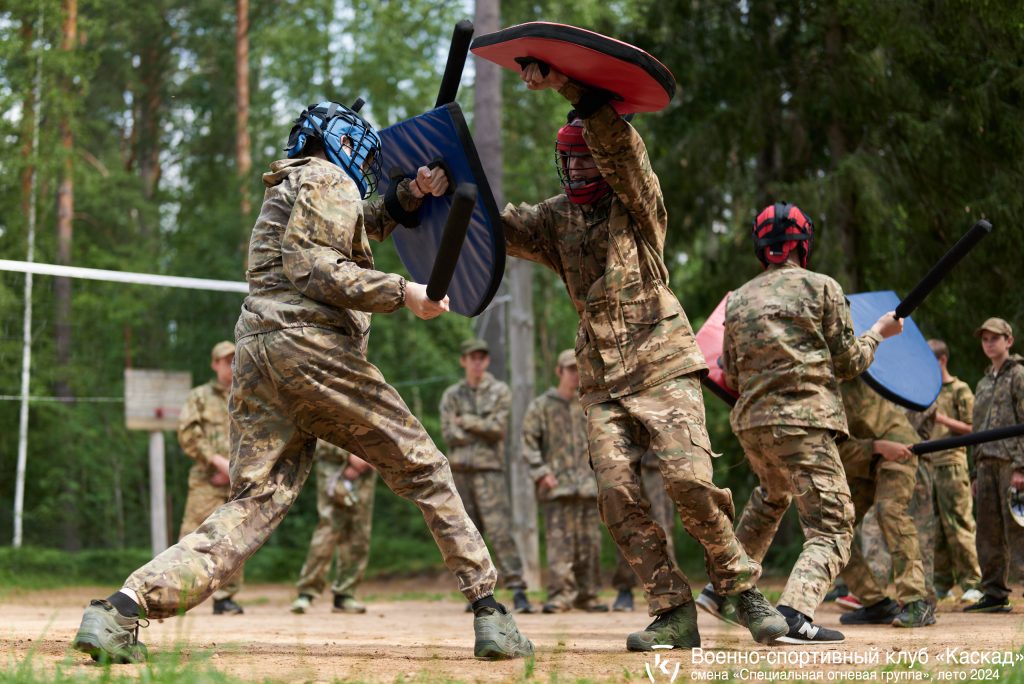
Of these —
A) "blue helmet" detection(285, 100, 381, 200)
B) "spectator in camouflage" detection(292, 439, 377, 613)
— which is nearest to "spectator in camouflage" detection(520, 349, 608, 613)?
"spectator in camouflage" detection(292, 439, 377, 613)

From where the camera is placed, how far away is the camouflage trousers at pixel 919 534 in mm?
8852

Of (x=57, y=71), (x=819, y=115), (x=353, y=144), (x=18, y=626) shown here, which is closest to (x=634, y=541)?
(x=353, y=144)

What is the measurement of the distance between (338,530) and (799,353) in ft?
19.5

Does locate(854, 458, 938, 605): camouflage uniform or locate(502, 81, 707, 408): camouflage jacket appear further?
locate(854, 458, 938, 605): camouflage uniform

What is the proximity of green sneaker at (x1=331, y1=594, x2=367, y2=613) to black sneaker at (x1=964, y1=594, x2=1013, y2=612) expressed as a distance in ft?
16.8

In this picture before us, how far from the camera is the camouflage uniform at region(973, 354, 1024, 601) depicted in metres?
9.16

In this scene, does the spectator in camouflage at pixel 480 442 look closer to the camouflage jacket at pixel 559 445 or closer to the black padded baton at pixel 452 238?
the camouflage jacket at pixel 559 445

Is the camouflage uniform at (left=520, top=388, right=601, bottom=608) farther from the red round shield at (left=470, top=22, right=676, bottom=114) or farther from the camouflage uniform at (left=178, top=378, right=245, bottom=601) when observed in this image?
the red round shield at (left=470, top=22, right=676, bottom=114)

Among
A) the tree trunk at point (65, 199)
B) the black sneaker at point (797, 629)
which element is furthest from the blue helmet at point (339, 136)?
the tree trunk at point (65, 199)

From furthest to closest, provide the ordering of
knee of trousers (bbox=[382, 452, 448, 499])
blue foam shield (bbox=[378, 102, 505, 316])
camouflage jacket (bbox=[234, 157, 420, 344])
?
1. blue foam shield (bbox=[378, 102, 505, 316])
2. knee of trousers (bbox=[382, 452, 448, 499])
3. camouflage jacket (bbox=[234, 157, 420, 344])

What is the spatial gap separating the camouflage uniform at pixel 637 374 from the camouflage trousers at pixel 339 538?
5.89 meters

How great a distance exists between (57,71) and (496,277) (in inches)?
840

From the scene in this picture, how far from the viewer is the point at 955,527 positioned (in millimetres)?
10703

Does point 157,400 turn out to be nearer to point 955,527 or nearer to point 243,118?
point 955,527
